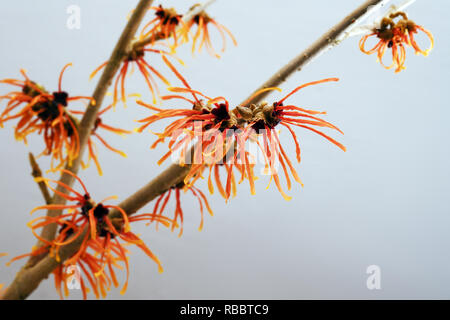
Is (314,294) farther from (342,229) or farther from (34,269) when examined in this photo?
(34,269)

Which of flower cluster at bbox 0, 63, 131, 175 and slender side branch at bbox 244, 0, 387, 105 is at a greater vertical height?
flower cluster at bbox 0, 63, 131, 175

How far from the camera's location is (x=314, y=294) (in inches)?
39.8

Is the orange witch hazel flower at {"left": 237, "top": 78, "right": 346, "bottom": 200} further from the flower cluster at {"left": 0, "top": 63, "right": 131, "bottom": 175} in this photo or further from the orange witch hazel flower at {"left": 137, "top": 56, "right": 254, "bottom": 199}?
the flower cluster at {"left": 0, "top": 63, "right": 131, "bottom": 175}

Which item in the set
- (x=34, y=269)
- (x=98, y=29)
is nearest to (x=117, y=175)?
(x=98, y=29)

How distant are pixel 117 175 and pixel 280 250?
0.47 m

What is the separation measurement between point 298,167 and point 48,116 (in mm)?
765

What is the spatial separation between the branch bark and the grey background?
58cm

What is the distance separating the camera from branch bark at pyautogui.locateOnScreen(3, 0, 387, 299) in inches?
8.1

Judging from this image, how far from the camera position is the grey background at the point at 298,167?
2.85 feet

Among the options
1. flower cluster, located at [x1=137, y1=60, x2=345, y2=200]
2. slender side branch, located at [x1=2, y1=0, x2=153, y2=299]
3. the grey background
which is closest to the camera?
flower cluster, located at [x1=137, y1=60, x2=345, y2=200]

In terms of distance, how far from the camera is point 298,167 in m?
1.00

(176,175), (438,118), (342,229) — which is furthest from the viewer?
(342,229)

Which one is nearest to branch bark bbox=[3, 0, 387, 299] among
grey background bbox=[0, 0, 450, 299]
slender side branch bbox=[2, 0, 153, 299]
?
slender side branch bbox=[2, 0, 153, 299]

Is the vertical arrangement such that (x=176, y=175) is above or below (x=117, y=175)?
below
